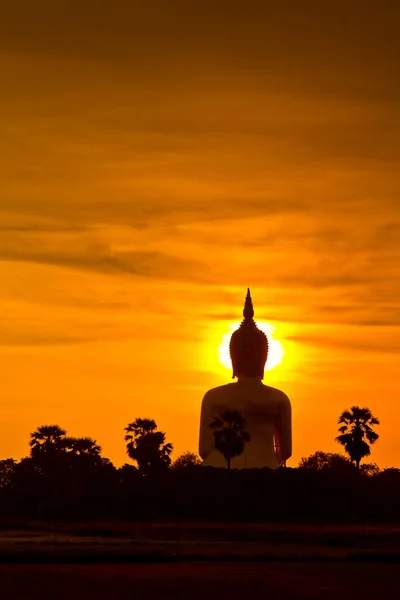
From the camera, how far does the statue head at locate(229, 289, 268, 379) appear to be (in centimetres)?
13150

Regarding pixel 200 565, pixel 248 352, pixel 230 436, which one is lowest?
pixel 200 565

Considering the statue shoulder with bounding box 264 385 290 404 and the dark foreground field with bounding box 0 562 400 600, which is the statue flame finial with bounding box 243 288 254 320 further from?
the dark foreground field with bounding box 0 562 400 600

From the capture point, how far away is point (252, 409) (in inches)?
5025

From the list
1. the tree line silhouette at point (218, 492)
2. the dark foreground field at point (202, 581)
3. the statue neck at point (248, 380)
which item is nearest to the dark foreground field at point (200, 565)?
the dark foreground field at point (202, 581)

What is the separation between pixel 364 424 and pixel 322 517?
10579 mm

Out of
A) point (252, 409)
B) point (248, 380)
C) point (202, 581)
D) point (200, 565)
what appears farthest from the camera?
point (248, 380)

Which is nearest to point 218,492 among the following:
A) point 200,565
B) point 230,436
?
point 230,436

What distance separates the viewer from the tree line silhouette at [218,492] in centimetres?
10675

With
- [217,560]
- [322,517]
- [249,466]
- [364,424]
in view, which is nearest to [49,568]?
[217,560]

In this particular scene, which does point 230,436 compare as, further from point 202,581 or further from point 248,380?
point 202,581

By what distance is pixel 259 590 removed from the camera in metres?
46.4

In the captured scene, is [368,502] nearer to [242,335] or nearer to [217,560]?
[242,335]

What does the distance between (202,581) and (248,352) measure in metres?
83.4

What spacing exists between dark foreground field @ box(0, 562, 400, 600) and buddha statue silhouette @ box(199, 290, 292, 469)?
69917mm
